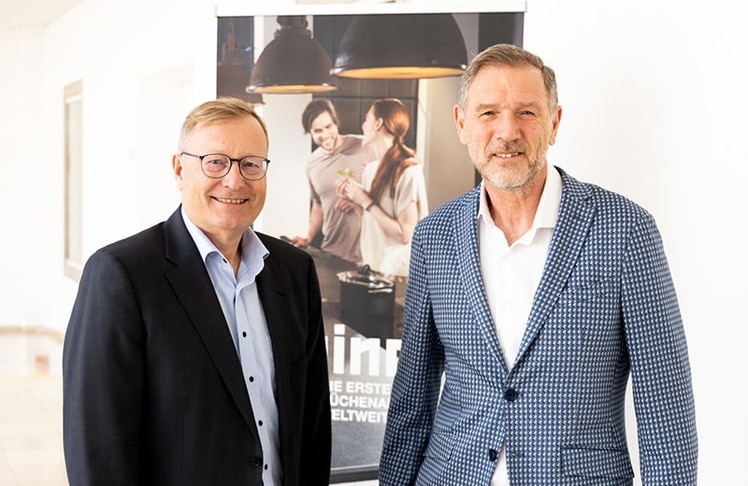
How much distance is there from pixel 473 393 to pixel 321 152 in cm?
116

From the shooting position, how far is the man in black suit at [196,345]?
1.64 meters

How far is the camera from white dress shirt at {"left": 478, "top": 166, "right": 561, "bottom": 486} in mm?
1800

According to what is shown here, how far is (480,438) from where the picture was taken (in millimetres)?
1800

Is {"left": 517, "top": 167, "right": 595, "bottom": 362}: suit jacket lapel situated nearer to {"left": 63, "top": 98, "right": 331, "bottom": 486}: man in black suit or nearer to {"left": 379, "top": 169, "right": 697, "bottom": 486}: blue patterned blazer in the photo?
{"left": 379, "top": 169, "right": 697, "bottom": 486}: blue patterned blazer

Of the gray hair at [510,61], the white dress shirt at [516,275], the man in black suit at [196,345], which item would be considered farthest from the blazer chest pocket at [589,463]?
the gray hair at [510,61]

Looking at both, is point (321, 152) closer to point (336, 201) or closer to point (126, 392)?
point (336, 201)

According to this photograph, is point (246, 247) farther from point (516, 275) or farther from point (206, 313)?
point (516, 275)

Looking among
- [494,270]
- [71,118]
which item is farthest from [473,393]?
[71,118]

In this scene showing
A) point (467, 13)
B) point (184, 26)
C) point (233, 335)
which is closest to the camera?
point (233, 335)

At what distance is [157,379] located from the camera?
66.2 inches
